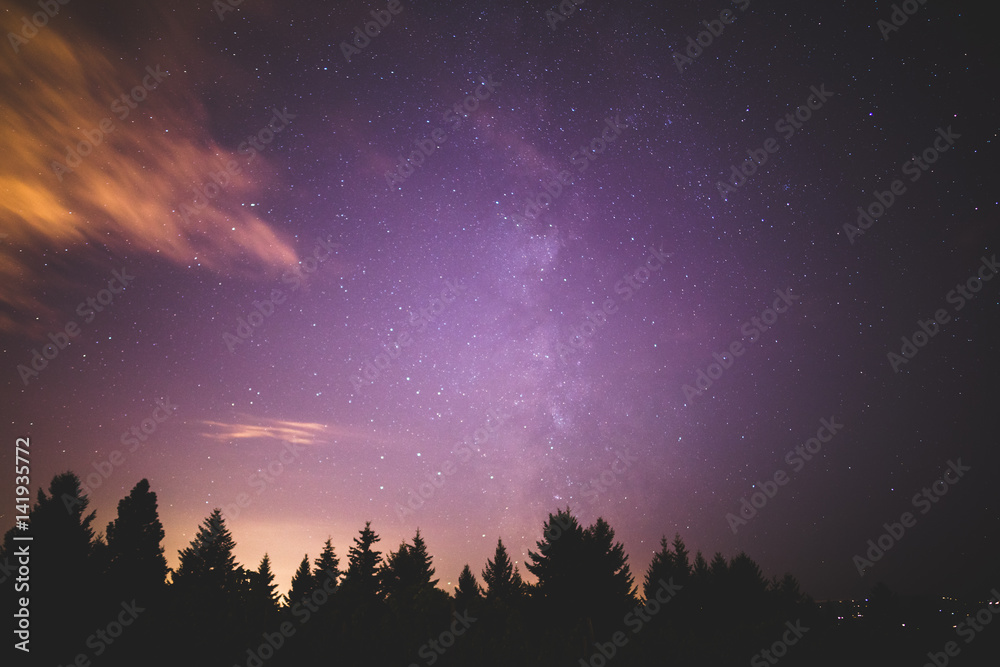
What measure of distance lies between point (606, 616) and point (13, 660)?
28611 mm

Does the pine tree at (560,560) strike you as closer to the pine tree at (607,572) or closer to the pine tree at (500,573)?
the pine tree at (607,572)

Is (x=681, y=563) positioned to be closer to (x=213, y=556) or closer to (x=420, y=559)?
(x=420, y=559)

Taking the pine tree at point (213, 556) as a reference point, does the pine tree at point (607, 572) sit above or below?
below

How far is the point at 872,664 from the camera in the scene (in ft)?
27.6

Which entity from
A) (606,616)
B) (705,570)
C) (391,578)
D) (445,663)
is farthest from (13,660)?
(705,570)

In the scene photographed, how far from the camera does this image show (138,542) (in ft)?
105
